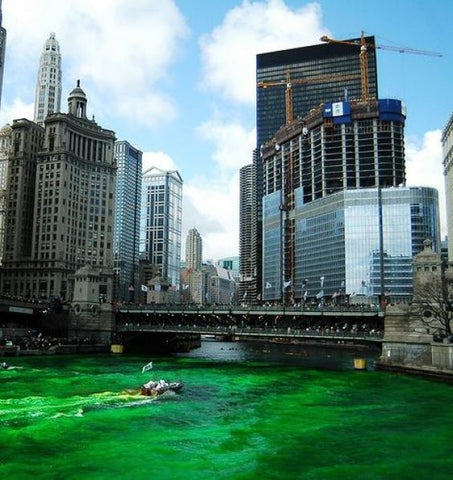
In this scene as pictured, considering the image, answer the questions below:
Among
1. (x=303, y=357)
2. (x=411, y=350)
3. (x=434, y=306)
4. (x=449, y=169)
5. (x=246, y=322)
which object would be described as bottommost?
(x=303, y=357)

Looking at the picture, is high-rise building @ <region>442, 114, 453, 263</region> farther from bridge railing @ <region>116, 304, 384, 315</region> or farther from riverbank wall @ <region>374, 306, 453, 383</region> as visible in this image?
riverbank wall @ <region>374, 306, 453, 383</region>

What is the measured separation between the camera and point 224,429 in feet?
149

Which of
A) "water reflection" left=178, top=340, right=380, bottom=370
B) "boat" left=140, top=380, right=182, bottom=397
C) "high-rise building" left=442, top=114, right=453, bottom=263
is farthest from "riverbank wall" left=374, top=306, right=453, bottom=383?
"high-rise building" left=442, top=114, right=453, bottom=263

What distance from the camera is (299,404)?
57969 millimetres

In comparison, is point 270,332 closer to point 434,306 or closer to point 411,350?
point 411,350

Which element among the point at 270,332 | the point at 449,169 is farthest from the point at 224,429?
the point at 449,169

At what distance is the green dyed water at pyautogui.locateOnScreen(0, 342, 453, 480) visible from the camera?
34656 millimetres

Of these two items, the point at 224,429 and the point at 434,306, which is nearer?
the point at 224,429

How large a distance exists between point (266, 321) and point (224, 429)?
85.8 m

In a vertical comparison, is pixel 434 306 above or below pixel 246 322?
above

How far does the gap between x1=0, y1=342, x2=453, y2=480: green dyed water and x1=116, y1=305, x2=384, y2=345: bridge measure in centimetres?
2653

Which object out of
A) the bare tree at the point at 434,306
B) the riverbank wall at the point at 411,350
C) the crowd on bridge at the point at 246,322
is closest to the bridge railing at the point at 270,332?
the crowd on bridge at the point at 246,322

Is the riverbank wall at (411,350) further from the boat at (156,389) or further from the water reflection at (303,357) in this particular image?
the boat at (156,389)

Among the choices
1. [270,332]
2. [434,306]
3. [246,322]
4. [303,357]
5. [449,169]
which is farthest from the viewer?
[449,169]
